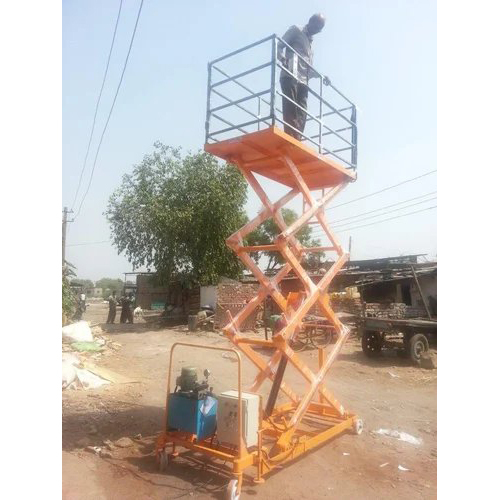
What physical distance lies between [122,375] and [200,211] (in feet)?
45.7

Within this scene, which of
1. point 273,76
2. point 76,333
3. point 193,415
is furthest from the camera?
point 76,333

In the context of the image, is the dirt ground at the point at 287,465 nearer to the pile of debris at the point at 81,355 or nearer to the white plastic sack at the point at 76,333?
the pile of debris at the point at 81,355

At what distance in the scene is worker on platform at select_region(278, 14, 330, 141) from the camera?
550 centimetres

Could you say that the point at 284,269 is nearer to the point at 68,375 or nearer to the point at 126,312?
the point at 68,375

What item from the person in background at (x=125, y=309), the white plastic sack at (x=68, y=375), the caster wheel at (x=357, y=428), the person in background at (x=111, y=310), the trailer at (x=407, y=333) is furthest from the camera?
the person in background at (x=125, y=309)

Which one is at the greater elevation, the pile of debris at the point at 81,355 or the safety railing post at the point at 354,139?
the safety railing post at the point at 354,139

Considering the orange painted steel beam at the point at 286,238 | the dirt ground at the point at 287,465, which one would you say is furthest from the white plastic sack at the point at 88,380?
the orange painted steel beam at the point at 286,238

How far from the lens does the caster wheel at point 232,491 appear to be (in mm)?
4348

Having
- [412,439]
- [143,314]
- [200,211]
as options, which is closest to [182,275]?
[200,211]

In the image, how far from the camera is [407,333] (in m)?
11.8

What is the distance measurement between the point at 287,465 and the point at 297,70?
17.3 feet

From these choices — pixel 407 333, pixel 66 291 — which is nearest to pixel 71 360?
pixel 66 291

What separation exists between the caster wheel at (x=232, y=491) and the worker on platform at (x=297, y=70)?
169 inches
